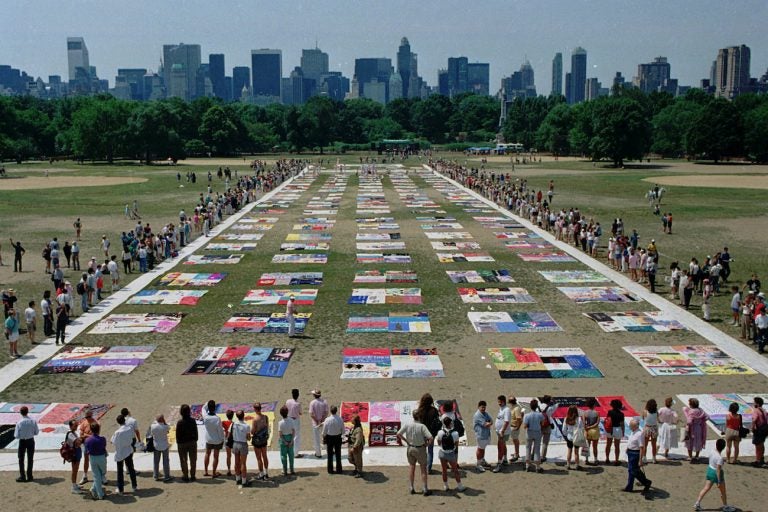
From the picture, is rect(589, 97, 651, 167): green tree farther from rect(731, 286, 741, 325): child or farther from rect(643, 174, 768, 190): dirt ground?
rect(731, 286, 741, 325): child

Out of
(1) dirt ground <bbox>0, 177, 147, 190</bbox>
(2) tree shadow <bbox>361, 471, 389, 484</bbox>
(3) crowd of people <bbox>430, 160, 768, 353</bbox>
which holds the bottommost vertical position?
(2) tree shadow <bbox>361, 471, 389, 484</bbox>

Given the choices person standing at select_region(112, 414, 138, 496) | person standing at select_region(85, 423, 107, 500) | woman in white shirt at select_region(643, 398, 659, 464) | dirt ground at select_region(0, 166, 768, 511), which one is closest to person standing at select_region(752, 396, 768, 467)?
dirt ground at select_region(0, 166, 768, 511)

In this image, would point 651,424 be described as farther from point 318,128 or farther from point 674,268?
point 318,128

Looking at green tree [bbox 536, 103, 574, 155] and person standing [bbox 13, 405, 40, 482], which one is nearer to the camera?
person standing [bbox 13, 405, 40, 482]

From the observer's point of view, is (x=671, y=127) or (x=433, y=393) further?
(x=671, y=127)

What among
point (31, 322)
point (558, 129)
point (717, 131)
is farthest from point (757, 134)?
point (31, 322)

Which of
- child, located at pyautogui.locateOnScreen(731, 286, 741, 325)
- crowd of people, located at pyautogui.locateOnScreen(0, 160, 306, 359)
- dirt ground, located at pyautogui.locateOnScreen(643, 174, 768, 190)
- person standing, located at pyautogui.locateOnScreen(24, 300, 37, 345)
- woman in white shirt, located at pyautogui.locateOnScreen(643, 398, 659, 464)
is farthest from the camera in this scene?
dirt ground, located at pyautogui.locateOnScreen(643, 174, 768, 190)

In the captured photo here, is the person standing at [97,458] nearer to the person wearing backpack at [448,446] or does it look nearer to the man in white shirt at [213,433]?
the man in white shirt at [213,433]
